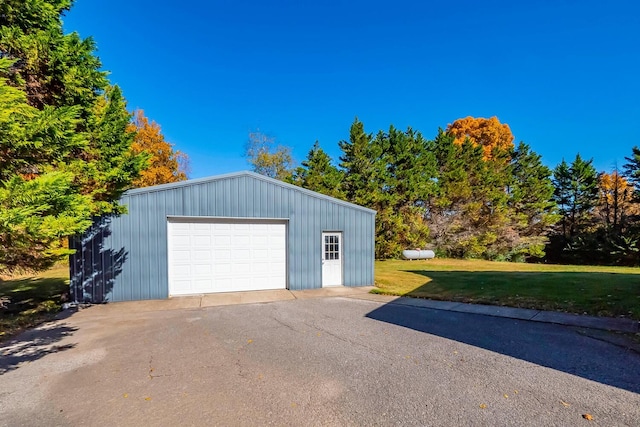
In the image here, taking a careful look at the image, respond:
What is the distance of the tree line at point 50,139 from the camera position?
387cm

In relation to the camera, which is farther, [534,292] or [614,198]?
[614,198]

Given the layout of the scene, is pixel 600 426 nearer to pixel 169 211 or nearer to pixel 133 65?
pixel 169 211

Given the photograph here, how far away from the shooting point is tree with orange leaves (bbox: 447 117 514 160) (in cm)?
3042

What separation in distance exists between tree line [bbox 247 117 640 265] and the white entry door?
10.4 metres

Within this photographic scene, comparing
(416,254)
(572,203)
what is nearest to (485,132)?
(572,203)

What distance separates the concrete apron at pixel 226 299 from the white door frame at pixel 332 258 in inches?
11.9

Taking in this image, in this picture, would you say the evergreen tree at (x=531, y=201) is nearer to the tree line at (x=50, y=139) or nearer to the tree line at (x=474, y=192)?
the tree line at (x=474, y=192)

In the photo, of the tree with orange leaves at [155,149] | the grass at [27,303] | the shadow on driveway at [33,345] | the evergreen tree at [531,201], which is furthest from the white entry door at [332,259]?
the evergreen tree at [531,201]

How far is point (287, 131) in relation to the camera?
30.8m

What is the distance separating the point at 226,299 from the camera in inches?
326

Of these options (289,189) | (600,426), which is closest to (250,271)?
(289,189)

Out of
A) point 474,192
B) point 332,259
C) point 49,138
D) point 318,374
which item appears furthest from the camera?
point 474,192

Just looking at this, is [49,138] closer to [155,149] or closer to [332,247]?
[332,247]

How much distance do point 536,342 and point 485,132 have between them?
99.8 ft
